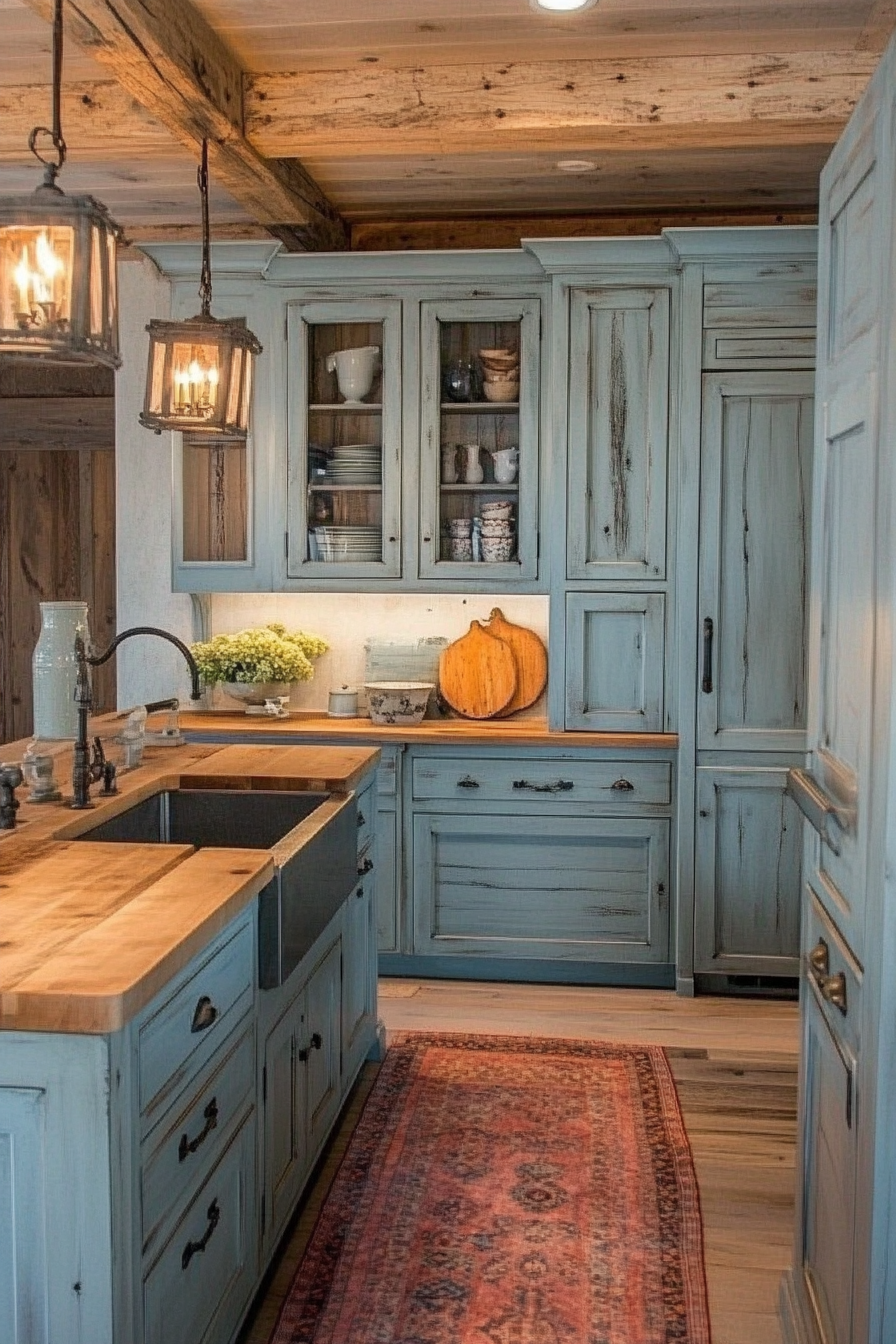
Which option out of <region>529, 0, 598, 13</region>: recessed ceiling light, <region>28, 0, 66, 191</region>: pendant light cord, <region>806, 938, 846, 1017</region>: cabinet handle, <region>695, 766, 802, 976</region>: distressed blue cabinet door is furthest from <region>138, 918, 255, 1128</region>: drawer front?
<region>695, 766, 802, 976</region>: distressed blue cabinet door

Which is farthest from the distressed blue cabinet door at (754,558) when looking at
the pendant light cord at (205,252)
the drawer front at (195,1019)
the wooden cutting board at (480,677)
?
the drawer front at (195,1019)

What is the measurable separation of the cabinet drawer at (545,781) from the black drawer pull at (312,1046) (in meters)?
1.69

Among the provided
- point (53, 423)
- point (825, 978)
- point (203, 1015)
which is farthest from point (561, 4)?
point (53, 423)

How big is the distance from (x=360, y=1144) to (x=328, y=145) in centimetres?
268

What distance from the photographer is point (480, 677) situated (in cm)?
506

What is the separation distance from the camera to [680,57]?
361 centimetres

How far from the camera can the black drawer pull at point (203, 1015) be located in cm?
208

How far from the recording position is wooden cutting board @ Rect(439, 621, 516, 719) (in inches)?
199

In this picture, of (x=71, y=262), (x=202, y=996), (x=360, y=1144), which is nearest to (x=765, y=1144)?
(x=360, y=1144)

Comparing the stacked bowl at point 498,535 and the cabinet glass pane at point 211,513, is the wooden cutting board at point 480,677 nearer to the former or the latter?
the stacked bowl at point 498,535

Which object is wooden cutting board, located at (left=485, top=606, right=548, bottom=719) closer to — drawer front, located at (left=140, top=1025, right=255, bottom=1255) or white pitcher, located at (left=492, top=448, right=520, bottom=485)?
white pitcher, located at (left=492, top=448, right=520, bottom=485)

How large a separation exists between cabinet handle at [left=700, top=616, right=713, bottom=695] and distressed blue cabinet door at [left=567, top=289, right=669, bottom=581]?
26 cm

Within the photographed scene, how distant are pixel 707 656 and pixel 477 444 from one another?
1.17m

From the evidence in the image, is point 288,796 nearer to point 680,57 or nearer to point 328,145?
point 328,145
